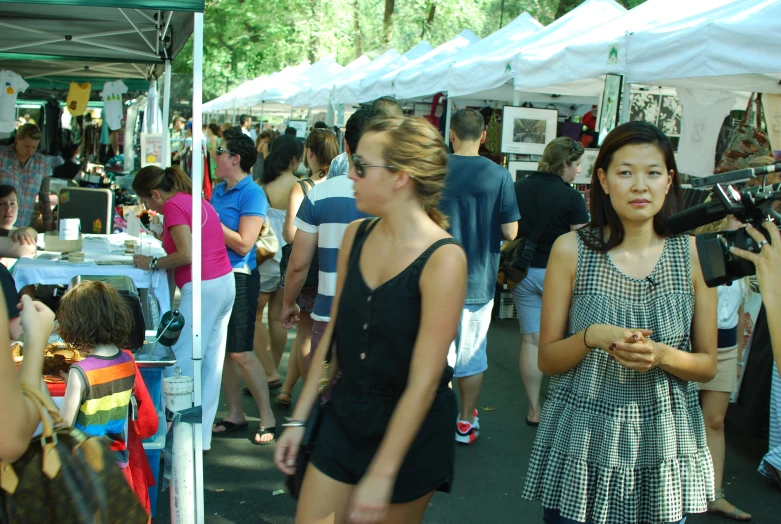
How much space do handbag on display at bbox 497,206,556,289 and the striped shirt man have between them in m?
2.98

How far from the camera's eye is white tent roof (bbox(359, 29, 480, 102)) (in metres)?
11.7

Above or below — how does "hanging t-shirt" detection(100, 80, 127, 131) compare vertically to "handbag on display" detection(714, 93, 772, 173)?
above

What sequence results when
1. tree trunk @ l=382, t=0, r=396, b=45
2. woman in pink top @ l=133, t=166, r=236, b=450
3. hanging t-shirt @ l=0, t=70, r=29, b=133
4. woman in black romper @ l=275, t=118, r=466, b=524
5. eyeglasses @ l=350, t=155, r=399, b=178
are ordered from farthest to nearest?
tree trunk @ l=382, t=0, r=396, b=45 < hanging t-shirt @ l=0, t=70, r=29, b=133 < woman in pink top @ l=133, t=166, r=236, b=450 < eyeglasses @ l=350, t=155, r=399, b=178 < woman in black romper @ l=275, t=118, r=466, b=524

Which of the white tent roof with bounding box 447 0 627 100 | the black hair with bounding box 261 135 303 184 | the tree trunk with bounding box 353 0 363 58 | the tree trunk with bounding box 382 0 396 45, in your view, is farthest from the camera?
the tree trunk with bounding box 353 0 363 58

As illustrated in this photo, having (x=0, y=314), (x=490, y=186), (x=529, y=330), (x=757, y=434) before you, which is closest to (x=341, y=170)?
(x=490, y=186)

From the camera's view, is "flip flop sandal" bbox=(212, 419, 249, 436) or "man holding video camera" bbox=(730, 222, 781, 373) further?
"flip flop sandal" bbox=(212, 419, 249, 436)

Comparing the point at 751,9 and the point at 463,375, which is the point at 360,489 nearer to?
the point at 463,375

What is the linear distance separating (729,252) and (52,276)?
16.1ft

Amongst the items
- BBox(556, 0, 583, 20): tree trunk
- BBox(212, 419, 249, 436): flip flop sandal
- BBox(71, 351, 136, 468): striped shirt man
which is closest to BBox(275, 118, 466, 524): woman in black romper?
BBox(71, 351, 136, 468): striped shirt man

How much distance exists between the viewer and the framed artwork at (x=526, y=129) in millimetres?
8805

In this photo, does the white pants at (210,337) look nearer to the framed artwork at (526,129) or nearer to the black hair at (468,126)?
the black hair at (468,126)

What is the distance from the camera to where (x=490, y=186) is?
5.03m

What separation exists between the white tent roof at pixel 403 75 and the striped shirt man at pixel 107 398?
8.21 metres

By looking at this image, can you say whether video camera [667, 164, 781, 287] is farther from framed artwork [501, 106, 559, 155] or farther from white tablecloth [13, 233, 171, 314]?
framed artwork [501, 106, 559, 155]
